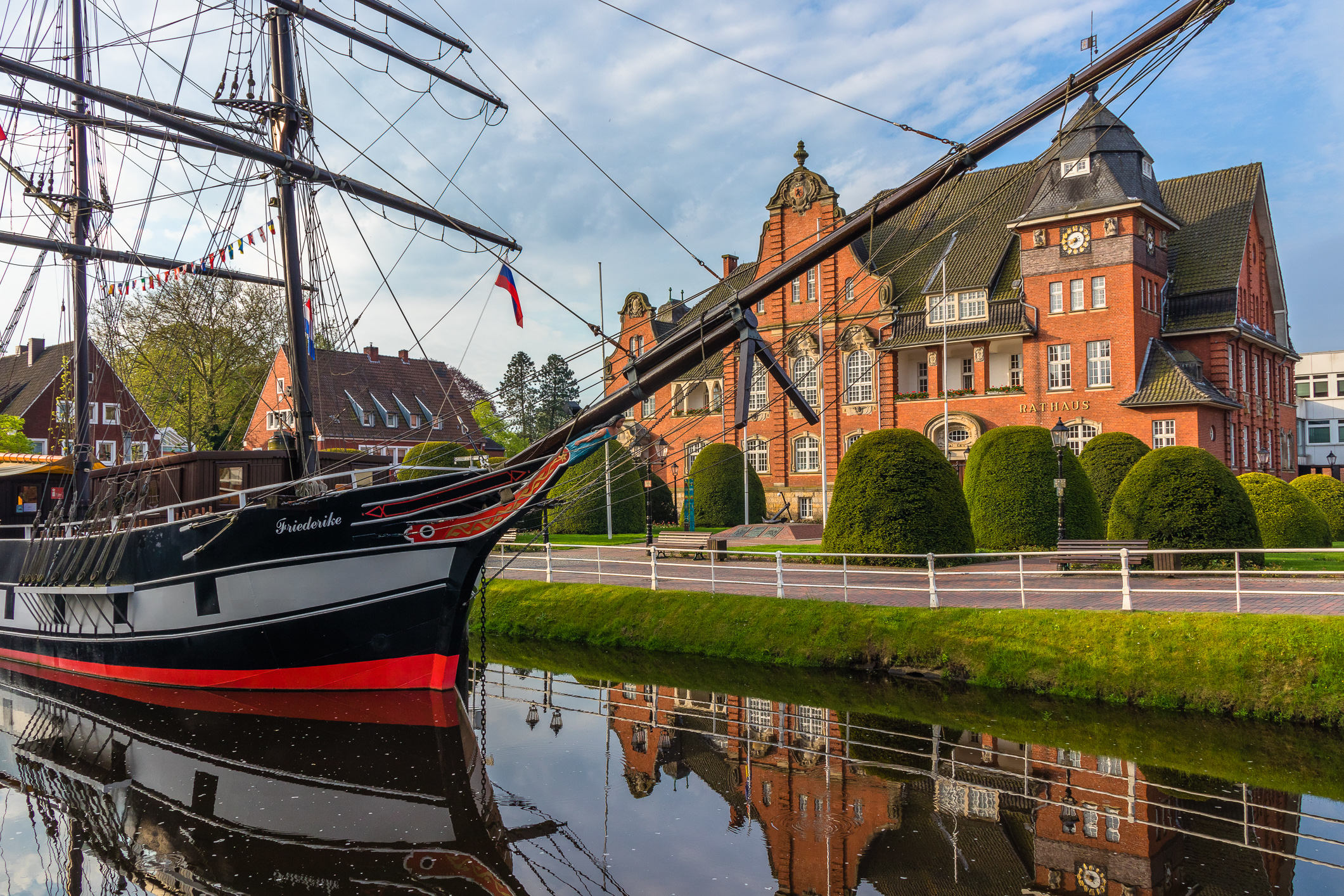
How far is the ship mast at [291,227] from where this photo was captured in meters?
14.3

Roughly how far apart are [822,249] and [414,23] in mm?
11919

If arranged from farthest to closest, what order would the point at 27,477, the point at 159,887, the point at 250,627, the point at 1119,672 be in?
the point at 27,477
the point at 250,627
the point at 1119,672
the point at 159,887

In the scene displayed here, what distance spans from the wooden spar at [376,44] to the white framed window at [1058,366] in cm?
2573

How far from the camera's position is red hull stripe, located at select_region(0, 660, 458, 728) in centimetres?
1192

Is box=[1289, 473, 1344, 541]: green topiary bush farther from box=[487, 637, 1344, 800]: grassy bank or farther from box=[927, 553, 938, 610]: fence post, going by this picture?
box=[487, 637, 1344, 800]: grassy bank

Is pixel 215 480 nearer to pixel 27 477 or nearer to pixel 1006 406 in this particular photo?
pixel 27 477

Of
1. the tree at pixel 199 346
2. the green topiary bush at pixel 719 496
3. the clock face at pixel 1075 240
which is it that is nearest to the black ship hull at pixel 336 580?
the green topiary bush at pixel 719 496

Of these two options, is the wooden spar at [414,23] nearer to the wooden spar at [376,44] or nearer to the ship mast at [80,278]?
the wooden spar at [376,44]

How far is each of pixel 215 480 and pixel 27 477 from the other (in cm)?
931

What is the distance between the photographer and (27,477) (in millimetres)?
20344

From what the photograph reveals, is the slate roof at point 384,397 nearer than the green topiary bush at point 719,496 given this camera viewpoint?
No

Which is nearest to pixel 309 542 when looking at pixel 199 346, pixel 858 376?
pixel 199 346

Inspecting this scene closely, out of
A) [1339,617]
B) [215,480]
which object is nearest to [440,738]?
[215,480]

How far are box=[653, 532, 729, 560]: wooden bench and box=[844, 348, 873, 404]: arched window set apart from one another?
16.8 metres
